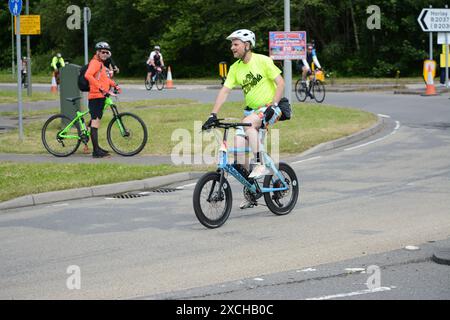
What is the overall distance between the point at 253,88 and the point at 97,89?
253 inches

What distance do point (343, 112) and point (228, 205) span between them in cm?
1358

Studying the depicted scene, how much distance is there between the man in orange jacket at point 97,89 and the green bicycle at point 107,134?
0.47 feet

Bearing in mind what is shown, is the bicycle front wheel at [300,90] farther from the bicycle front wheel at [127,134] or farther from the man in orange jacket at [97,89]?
the man in orange jacket at [97,89]

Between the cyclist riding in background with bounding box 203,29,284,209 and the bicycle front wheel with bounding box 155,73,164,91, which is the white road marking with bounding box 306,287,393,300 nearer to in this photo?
the cyclist riding in background with bounding box 203,29,284,209

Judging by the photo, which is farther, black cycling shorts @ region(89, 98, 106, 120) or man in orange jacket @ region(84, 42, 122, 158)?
black cycling shorts @ region(89, 98, 106, 120)

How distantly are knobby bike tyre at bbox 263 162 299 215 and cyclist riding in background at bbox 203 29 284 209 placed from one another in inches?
6.0

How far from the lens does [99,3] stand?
61562 mm

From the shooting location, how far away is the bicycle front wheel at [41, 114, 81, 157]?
16.8 meters

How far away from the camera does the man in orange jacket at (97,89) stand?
53.7 feet

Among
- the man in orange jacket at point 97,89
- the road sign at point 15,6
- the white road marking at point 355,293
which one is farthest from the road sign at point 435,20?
the white road marking at point 355,293

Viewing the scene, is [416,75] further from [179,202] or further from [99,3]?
[179,202]

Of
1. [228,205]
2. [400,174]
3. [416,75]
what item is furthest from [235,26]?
[228,205]

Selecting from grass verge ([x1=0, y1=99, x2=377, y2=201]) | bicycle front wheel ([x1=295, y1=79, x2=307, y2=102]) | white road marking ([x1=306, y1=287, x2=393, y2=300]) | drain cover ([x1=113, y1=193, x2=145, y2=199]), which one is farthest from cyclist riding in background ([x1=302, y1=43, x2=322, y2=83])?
white road marking ([x1=306, y1=287, x2=393, y2=300])

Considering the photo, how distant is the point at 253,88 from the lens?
34.5 feet
